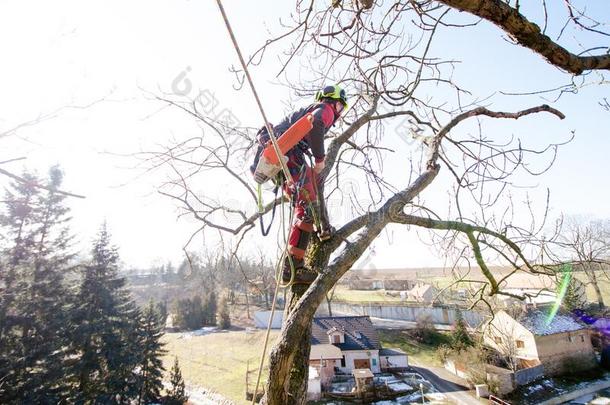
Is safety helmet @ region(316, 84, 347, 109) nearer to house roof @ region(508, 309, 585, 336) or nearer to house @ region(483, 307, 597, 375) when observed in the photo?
house @ region(483, 307, 597, 375)

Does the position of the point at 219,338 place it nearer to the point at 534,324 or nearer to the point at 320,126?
the point at 534,324

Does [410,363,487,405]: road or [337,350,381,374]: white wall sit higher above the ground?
[337,350,381,374]: white wall

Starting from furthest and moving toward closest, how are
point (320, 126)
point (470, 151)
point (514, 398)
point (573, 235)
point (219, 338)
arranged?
point (219, 338)
point (514, 398)
point (470, 151)
point (573, 235)
point (320, 126)

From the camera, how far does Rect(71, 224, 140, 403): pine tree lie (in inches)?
597

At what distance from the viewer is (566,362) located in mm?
21094

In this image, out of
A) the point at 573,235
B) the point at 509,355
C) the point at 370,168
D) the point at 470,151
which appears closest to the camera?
the point at 573,235

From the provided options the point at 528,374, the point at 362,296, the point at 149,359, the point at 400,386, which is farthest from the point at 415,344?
the point at 149,359

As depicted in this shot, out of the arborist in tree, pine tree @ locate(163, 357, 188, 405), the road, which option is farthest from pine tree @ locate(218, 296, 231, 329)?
the arborist in tree

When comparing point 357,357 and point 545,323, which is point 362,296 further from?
point 545,323

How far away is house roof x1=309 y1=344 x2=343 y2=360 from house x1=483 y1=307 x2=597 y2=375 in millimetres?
9683

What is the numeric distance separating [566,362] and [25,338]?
1127 inches

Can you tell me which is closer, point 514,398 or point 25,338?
point 25,338

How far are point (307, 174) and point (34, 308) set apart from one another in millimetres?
16017

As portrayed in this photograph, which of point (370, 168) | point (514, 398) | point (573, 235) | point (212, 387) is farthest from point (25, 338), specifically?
point (514, 398)
